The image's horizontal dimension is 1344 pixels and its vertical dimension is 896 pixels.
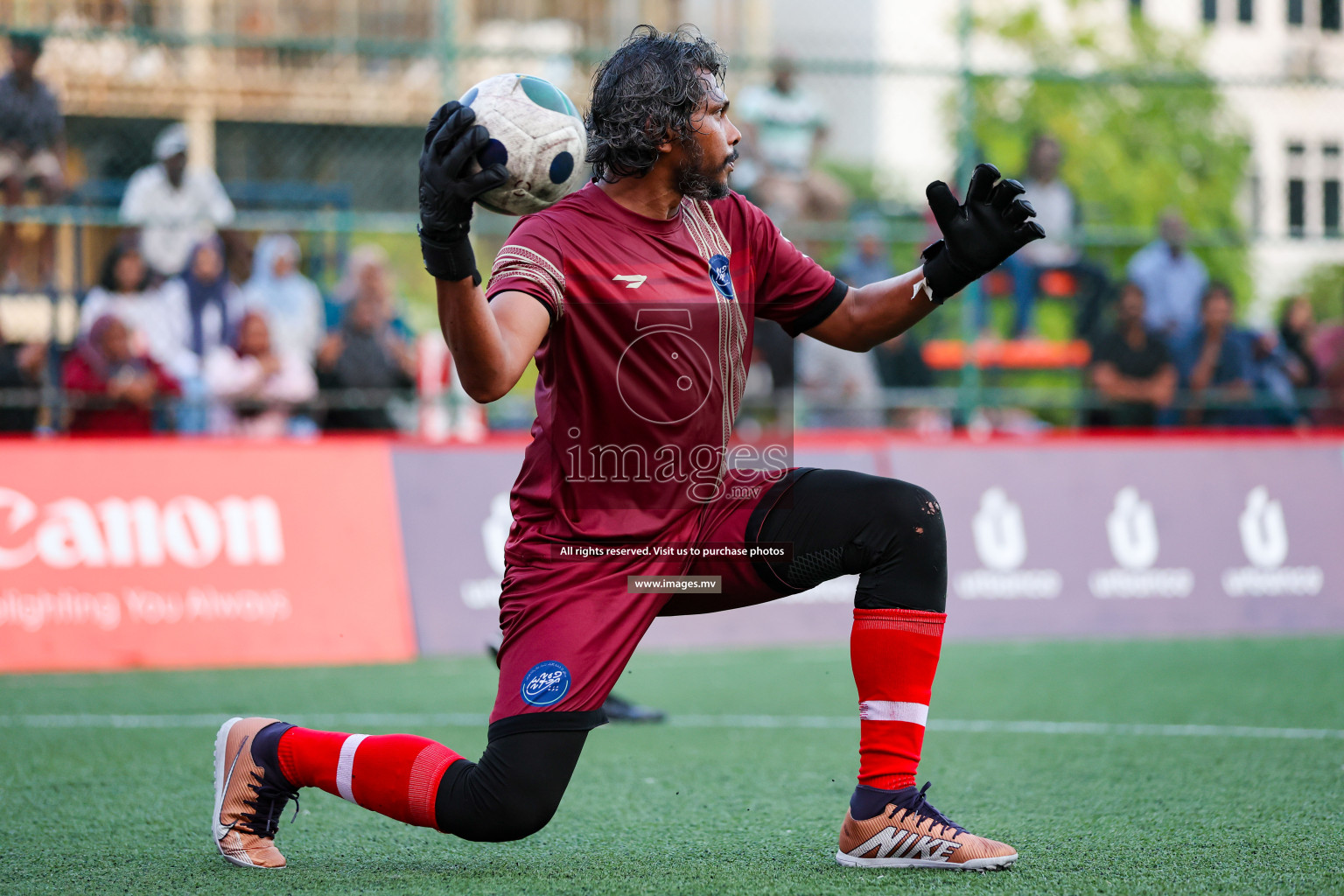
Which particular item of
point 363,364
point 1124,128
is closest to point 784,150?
point 363,364

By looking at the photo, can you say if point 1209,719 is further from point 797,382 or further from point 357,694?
point 797,382

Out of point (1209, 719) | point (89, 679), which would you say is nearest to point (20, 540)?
point (89, 679)

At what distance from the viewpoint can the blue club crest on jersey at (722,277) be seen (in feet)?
12.1

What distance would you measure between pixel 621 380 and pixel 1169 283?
8.36 m

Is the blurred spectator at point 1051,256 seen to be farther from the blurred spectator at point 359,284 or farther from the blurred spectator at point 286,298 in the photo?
the blurred spectator at point 286,298

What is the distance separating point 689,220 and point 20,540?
543 centimetres

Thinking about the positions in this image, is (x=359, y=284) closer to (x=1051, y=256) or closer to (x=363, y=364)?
(x=363, y=364)

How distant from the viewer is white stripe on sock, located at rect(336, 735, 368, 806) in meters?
3.48

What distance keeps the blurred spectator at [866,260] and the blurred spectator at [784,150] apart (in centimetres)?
70

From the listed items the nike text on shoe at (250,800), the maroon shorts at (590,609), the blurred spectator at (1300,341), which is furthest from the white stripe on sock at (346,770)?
the blurred spectator at (1300,341)

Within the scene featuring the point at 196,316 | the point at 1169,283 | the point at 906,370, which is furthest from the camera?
the point at 906,370

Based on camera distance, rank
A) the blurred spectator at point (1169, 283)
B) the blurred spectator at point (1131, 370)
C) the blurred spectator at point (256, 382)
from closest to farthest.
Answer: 1. the blurred spectator at point (256, 382)
2. the blurred spectator at point (1131, 370)
3. the blurred spectator at point (1169, 283)

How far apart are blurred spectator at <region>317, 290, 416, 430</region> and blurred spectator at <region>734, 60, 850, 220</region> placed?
2.99m

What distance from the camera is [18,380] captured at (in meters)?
9.36
